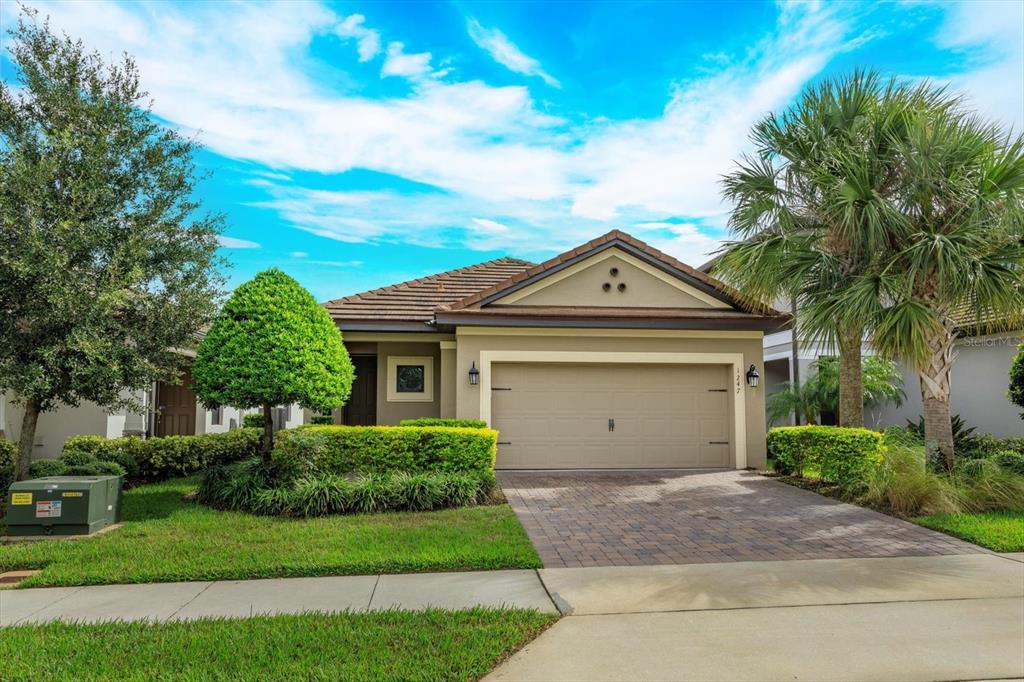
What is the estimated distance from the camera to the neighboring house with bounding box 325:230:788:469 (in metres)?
13.1

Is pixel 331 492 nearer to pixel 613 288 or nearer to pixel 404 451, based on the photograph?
pixel 404 451

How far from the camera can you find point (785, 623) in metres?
4.79

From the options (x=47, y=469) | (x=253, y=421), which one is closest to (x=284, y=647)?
(x=47, y=469)

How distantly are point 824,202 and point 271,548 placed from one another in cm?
1002

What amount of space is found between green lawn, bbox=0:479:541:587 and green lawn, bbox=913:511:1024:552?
5.27 m

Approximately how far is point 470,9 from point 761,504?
8.94 metres

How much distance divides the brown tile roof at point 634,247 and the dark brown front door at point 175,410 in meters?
Answer: 8.01

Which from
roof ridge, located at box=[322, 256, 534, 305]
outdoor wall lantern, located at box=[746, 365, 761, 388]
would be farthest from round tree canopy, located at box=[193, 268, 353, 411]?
outdoor wall lantern, located at box=[746, 365, 761, 388]

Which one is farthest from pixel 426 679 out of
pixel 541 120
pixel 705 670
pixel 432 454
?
pixel 541 120

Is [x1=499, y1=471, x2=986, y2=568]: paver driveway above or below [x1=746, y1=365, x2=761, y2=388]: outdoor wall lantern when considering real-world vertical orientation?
below

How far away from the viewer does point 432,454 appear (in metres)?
10.4

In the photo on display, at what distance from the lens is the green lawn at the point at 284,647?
3926 mm

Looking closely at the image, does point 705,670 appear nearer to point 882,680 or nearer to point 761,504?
point 882,680

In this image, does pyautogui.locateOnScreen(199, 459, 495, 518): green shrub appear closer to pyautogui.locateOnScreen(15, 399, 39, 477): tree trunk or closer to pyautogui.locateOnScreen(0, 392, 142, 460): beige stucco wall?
pyautogui.locateOnScreen(15, 399, 39, 477): tree trunk
